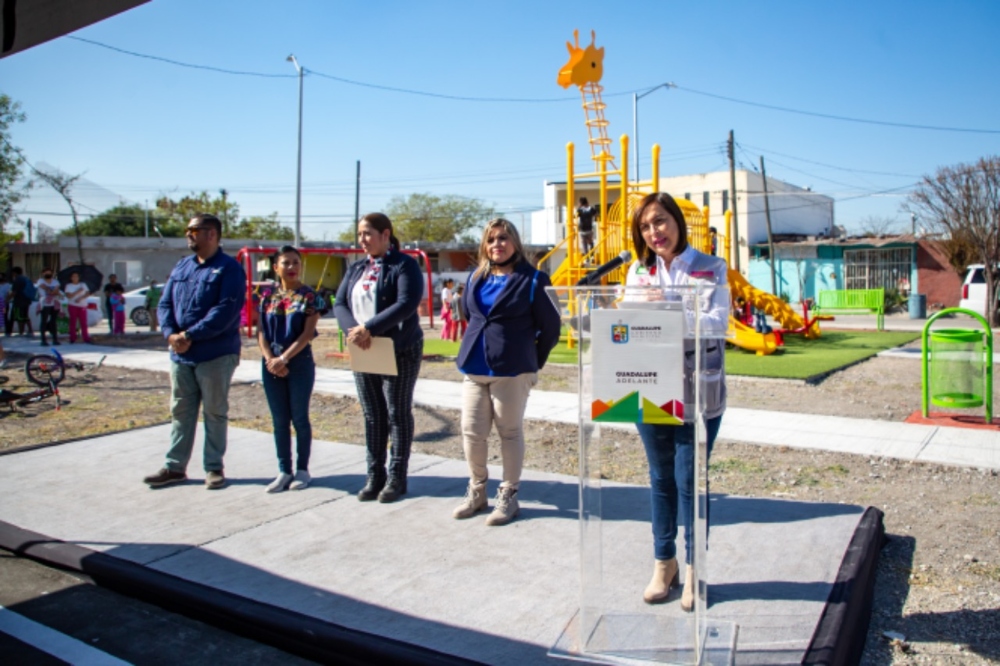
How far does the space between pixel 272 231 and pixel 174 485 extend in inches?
2570

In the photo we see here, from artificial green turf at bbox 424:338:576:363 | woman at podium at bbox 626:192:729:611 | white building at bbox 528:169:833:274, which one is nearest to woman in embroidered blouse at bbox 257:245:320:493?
woman at podium at bbox 626:192:729:611

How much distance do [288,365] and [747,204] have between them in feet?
157

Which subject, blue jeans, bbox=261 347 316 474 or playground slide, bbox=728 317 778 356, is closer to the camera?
blue jeans, bbox=261 347 316 474

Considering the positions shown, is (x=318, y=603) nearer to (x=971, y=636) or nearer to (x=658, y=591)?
(x=658, y=591)

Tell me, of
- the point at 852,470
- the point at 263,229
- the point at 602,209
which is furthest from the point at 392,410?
the point at 263,229

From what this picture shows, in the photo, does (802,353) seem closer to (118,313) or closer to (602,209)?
(602,209)

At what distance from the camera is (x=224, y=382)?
572cm

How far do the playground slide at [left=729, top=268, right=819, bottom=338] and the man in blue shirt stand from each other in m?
13.3

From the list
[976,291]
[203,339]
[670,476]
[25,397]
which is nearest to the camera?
[670,476]

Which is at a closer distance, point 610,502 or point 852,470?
point 610,502

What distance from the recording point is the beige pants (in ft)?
15.6

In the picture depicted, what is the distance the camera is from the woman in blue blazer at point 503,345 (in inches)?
186

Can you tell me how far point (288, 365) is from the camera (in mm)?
5621

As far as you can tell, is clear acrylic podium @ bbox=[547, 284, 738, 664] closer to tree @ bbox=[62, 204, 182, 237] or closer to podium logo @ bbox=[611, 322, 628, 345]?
podium logo @ bbox=[611, 322, 628, 345]
